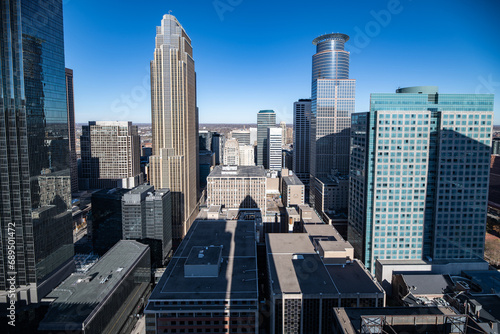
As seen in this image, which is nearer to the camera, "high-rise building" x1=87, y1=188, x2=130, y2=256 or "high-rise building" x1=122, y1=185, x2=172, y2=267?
"high-rise building" x1=122, y1=185, x2=172, y2=267

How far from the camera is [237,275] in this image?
67500 mm

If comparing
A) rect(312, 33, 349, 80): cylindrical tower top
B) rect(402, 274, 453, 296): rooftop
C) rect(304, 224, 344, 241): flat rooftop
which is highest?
rect(312, 33, 349, 80): cylindrical tower top

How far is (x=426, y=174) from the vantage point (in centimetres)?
8375

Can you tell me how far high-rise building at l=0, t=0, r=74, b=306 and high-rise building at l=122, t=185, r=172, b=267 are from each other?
23188 millimetres

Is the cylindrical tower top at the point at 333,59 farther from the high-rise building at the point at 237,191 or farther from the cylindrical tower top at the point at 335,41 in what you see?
the high-rise building at the point at 237,191

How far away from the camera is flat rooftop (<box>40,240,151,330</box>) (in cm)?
5728

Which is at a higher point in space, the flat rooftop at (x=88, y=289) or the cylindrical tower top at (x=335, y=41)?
the cylindrical tower top at (x=335, y=41)

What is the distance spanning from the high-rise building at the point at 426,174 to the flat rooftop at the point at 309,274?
19.8 m

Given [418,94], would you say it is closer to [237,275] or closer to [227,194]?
[237,275]

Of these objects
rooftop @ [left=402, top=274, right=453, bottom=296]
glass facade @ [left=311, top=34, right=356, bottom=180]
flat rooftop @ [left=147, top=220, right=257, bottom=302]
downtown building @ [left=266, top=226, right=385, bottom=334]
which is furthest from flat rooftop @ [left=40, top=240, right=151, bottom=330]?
glass facade @ [left=311, top=34, right=356, bottom=180]

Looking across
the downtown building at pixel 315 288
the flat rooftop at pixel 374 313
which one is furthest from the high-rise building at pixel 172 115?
the flat rooftop at pixel 374 313

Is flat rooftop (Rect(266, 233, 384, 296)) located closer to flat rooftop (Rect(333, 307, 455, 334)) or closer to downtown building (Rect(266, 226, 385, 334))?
downtown building (Rect(266, 226, 385, 334))

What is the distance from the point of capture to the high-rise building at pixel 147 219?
324 feet

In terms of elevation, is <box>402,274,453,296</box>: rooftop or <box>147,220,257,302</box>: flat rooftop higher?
<box>147,220,257,302</box>: flat rooftop
